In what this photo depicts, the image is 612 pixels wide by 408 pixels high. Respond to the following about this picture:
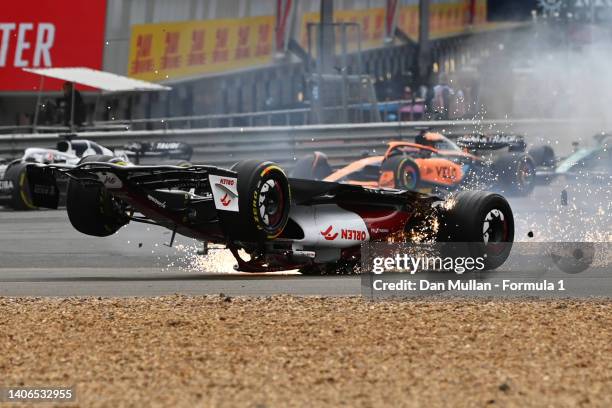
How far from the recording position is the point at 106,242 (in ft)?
50.7

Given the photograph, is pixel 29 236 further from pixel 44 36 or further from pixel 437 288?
pixel 44 36

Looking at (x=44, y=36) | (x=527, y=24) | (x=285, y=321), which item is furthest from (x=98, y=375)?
(x=527, y=24)

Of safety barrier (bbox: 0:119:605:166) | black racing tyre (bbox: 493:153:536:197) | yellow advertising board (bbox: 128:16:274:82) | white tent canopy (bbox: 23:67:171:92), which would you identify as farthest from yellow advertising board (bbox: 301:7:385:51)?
black racing tyre (bbox: 493:153:536:197)

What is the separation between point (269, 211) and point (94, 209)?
1.46m

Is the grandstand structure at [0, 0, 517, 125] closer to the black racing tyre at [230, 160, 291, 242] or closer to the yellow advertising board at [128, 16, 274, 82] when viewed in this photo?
the yellow advertising board at [128, 16, 274, 82]

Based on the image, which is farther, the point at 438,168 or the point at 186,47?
the point at 186,47

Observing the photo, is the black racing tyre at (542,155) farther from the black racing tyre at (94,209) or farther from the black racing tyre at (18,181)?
the black racing tyre at (94,209)

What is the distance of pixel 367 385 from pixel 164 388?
0.94 meters

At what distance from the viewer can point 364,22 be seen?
35031 mm

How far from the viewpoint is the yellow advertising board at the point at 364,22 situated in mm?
32719

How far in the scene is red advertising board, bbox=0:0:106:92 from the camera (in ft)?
96.4

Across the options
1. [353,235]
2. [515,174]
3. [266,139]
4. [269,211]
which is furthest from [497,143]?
[269,211]

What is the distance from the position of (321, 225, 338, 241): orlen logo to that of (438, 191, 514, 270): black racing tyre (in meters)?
0.94

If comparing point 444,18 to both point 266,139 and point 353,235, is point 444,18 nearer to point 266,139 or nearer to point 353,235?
Result: point 266,139
